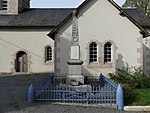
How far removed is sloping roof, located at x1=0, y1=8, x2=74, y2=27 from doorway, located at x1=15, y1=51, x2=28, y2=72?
3025mm

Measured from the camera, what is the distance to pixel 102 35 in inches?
750

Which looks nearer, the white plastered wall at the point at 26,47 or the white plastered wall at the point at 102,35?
the white plastered wall at the point at 102,35

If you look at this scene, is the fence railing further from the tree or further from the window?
the tree

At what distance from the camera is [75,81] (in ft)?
44.2

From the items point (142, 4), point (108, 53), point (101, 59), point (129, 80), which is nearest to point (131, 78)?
point (129, 80)

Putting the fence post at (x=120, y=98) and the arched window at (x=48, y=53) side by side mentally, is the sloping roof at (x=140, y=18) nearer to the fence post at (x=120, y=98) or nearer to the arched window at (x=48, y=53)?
the arched window at (x=48, y=53)

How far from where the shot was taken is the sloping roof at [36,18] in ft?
88.0

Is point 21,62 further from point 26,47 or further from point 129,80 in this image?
point 129,80

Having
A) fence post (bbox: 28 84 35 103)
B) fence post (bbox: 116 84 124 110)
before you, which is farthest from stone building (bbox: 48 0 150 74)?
fence post (bbox: 116 84 124 110)

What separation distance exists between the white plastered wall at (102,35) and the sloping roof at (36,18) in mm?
8225

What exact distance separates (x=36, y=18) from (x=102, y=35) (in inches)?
439

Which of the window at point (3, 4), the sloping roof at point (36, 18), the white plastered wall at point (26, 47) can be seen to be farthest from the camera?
the window at point (3, 4)

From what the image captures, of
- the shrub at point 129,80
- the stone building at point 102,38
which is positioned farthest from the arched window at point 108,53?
the shrub at point 129,80

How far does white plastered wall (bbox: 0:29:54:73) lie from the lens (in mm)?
26625
